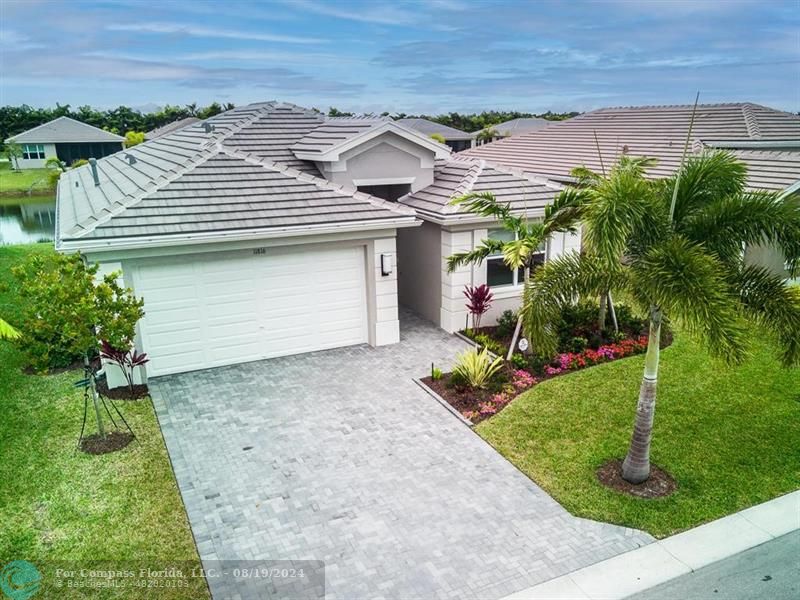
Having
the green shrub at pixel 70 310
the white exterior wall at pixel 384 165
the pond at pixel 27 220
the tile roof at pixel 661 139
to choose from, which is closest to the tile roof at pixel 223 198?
the white exterior wall at pixel 384 165

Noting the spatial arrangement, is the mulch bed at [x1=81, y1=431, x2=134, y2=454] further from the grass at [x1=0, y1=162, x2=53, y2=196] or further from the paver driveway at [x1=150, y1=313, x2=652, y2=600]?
the grass at [x1=0, y1=162, x2=53, y2=196]

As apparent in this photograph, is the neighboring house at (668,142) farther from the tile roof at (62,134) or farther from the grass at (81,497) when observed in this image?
the tile roof at (62,134)

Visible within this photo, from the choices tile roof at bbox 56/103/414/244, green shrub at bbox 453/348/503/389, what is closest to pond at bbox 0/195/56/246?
tile roof at bbox 56/103/414/244

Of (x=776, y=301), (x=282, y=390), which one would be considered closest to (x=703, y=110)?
(x=776, y=301)

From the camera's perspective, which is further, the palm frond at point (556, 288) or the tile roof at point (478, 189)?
the tile roof at point (478, 189)

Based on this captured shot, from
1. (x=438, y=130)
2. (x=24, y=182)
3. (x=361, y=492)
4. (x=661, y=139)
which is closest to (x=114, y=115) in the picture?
(x=24, y=182)
